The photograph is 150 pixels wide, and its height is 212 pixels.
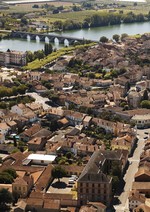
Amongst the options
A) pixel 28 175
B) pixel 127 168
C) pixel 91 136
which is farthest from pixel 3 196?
pixel 91 136

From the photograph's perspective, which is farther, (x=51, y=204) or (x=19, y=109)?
(x=19, y=109)

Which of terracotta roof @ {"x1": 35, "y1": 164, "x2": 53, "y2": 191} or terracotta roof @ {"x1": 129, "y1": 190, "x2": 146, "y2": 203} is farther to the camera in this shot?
terracotta roof @ {"x1": 35, "y1": 164, "x2": 53, "y2": 191}

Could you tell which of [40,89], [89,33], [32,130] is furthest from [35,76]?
[89,33]

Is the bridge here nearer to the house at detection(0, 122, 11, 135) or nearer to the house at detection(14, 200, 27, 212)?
the house at detection(0, 122, 11, 135)

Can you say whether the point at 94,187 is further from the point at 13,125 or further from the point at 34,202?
the point at 13,125

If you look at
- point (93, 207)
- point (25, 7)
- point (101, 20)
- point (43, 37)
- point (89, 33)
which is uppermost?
point (25, 7)

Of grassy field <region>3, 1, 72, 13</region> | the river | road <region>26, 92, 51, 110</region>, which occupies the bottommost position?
the river

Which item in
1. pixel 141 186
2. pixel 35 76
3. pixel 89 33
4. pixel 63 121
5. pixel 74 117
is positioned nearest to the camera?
pixel 141 186

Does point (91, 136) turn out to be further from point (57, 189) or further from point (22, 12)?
point (22, 12)

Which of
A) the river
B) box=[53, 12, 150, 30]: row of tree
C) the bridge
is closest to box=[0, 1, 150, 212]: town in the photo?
the bridge

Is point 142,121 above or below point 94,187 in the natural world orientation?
below
